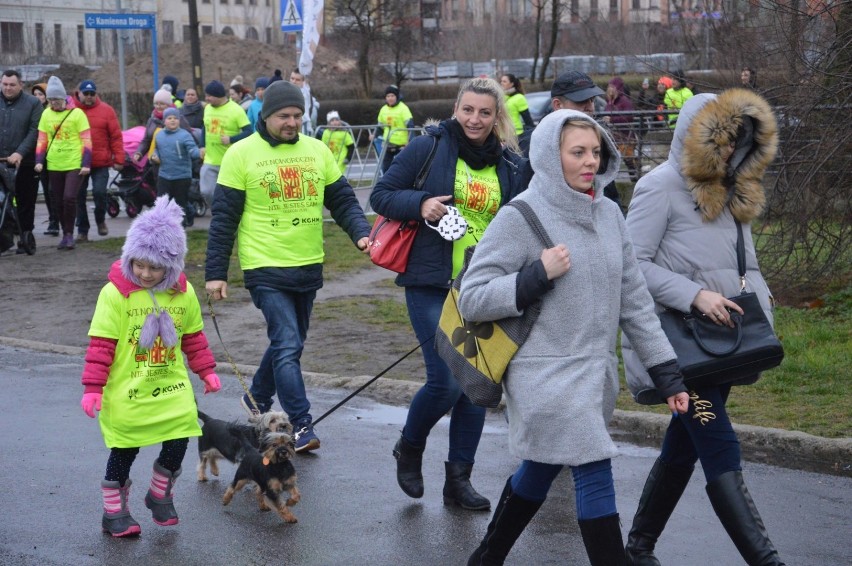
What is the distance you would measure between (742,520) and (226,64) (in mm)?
53353

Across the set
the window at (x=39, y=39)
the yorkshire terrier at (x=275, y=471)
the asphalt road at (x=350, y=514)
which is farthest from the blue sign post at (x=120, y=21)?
the window at (x=39, y=39)

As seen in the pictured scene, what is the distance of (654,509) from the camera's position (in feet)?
16.5

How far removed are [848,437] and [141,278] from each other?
3.93 meters

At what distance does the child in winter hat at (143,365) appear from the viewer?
5352 millimetres

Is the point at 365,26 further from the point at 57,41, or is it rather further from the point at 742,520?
the point at 742,520

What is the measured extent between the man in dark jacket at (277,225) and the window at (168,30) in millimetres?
72973

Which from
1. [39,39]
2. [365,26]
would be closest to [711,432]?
[365,26]

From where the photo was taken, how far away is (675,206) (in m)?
4.78

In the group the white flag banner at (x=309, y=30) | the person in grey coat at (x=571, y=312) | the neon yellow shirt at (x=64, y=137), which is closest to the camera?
the person in grey coat at (x=571, y=312)

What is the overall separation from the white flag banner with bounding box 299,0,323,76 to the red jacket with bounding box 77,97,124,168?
12.2 ft

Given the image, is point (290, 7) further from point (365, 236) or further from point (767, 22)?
point (365, 236)

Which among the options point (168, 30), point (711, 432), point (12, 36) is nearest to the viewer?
point (711, 432)

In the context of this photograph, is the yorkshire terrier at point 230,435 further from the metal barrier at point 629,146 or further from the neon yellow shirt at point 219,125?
the neon yellow shirt at point 219,125

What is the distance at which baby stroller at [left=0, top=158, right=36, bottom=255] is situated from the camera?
14.4 m
